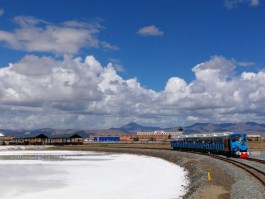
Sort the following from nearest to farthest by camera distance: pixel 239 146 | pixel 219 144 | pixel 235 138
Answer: pixel 239 146, pixel 235 138, pixel 219 144

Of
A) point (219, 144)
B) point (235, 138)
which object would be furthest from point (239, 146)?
point (219, 144)

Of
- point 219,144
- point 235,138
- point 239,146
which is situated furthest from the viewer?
point 219,144

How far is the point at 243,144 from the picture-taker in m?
60.1

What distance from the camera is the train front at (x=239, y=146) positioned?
59162 mm

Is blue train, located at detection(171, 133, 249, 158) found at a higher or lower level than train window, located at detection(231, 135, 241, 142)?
lower

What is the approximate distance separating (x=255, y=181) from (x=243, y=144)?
99.5 feet

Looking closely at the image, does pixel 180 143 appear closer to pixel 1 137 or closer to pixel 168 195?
pixel 168 195

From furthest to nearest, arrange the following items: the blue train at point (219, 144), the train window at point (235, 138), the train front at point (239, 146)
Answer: the train window at point (235, 138)
the blue train at point (219, 144)
the train front at point (239, 146)

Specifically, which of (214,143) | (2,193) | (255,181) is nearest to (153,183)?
(255,181)

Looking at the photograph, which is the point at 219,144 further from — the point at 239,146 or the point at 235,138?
the point at 239,146

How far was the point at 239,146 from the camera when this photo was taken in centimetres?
5969

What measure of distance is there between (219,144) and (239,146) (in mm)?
8358

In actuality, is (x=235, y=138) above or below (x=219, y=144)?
above

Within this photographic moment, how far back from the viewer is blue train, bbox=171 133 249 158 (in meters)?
59.8
